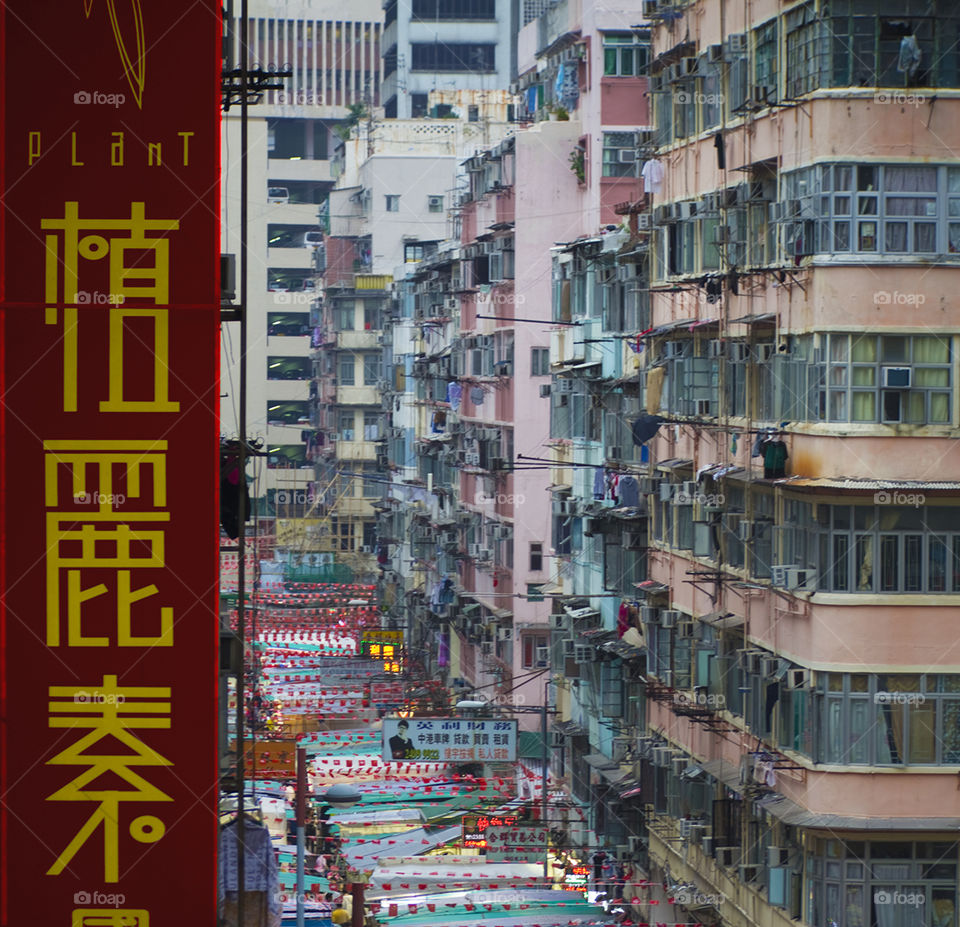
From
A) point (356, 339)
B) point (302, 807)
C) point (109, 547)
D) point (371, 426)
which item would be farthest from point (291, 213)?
point (109, 547)

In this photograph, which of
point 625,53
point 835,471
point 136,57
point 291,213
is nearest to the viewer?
point 136,57

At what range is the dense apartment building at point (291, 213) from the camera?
7438 centimetres

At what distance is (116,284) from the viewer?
12.1 meters

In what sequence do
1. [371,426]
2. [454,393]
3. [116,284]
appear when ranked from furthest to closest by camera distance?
[371,426]
[454,393]
[116,284]

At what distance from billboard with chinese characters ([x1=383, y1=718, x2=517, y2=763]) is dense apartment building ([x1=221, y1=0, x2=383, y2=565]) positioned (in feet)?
106

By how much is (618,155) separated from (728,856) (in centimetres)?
1723

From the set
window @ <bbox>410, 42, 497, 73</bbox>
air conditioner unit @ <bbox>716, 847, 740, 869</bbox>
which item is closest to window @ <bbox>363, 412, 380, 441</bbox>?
window @ <bbox>410, 42, 497, 73</bbox>

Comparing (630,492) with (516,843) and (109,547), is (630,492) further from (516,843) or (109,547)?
(109,547)

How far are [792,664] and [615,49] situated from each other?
1789 cm

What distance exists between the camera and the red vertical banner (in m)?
12.0

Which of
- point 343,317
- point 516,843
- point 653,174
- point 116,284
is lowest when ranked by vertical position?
point 516,843

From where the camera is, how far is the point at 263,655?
51.2m

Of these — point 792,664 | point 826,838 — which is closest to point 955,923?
point 826,838

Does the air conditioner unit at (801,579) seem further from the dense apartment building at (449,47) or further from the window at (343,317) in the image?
the dense apartment building at (449,47)
